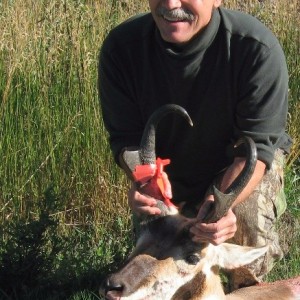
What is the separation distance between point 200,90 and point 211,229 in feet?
3.75

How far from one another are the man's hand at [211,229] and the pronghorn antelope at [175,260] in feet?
0.14

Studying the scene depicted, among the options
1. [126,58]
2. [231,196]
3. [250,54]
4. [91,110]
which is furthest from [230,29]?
[91,110]

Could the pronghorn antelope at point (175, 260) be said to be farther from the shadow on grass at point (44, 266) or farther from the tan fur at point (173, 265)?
the shadow on grass at point (44, 266)

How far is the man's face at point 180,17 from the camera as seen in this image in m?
5.07

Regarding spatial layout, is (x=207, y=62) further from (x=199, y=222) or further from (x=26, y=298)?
(x=26, y=298)

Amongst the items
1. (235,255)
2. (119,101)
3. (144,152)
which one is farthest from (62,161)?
(235,255)

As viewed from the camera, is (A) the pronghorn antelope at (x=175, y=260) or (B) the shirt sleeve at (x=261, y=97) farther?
(B) the shirt sleeve at (x=261, y=97)

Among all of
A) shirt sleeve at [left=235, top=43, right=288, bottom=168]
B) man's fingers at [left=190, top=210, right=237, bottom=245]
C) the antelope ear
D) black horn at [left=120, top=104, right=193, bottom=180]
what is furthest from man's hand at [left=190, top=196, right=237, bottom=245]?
shirt sleeve at [left=235, top=43, right=288, bottom=168]

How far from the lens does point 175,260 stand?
15.2ft

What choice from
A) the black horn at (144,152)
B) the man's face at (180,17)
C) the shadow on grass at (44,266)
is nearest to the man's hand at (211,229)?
the black horn at (144,152)

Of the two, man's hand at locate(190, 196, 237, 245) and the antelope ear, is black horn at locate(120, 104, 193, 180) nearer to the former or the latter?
man's hand at locate(190, 196, 237, 245)

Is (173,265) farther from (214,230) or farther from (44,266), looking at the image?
(44,266)

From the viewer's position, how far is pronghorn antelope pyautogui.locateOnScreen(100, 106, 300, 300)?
14.4 ft

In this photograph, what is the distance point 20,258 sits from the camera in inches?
243
